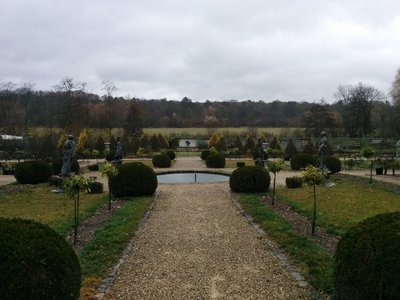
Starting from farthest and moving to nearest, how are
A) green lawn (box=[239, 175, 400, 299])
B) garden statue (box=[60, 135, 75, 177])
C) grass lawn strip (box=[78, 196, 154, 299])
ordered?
1. garden statue (box=[60, 135, 75, 177])
2. green lawn (box=[239, 175, 400, 299])
3. grass lawn strip (box=[78, 196, 154, 299])

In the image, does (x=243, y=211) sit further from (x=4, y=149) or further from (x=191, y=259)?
(x=4, y=149)

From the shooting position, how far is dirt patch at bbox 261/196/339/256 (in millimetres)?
8820

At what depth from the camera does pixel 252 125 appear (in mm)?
71250

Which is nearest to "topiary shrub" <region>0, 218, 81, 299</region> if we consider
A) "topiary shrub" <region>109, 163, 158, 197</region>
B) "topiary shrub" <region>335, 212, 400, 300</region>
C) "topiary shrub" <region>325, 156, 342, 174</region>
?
"topiary shrub" <region>335, 212, 400, 300</region>

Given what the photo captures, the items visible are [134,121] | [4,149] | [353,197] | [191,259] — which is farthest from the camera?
[134,121]

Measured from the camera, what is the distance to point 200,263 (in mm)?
7477

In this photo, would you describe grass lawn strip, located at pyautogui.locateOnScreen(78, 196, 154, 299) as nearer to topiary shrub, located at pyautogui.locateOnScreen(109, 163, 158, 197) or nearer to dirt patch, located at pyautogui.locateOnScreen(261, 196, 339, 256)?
topiary shrub, located at pyautogui.locateOnScreen(109, 163, 158, 197)

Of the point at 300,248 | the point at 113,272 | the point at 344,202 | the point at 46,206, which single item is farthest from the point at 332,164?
the point at 113,272

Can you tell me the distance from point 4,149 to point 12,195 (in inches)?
959

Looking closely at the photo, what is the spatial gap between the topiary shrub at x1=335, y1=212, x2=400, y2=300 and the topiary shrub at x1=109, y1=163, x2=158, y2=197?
35.6 feet

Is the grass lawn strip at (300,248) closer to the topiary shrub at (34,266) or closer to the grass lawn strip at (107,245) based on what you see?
the grass lawn strip at (107,245)

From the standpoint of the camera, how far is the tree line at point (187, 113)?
164ft

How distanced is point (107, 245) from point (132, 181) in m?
6.76

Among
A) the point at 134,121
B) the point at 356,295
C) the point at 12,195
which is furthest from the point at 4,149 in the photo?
the point at 356,295
